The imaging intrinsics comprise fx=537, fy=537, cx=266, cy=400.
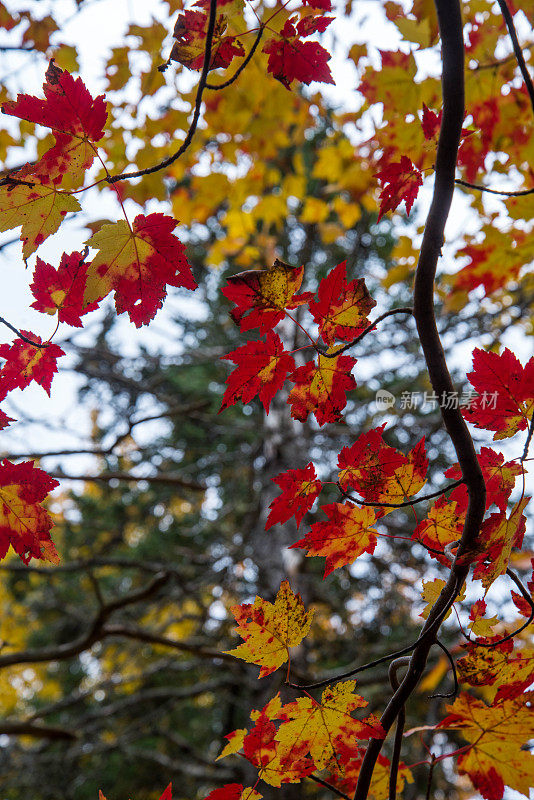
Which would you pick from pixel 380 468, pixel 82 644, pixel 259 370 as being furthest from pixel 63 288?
pixel 82 644

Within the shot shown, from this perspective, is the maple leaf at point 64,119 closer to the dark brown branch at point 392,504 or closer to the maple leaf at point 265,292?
the maple leaf at point 265,292

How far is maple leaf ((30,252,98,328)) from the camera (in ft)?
Result: 3.29

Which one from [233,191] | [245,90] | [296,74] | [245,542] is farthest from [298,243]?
[296,74]

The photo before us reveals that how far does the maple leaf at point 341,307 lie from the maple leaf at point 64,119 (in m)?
0.45

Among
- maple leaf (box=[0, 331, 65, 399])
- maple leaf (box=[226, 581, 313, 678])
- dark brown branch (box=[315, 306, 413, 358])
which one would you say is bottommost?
maple leaf (box=[226, 581, 313, 678])

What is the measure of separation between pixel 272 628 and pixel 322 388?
409 millimetres

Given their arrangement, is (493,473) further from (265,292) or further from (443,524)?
(265,292)

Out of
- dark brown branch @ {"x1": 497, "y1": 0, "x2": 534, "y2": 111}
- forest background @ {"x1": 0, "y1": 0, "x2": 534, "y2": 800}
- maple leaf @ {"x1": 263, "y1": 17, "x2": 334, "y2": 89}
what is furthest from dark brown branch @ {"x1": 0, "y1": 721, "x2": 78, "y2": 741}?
dark brown branch @ {"x1": 497, "y1": 0, "x2": 534, "y2": 111}

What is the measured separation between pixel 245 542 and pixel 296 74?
2.86 m

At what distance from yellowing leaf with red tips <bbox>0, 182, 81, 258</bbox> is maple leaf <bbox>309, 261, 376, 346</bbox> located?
1.43 ft

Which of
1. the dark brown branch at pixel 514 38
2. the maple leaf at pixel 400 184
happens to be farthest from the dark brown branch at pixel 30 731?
the dark brown branch at pixel 514 38

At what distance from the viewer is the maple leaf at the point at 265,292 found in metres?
0.83

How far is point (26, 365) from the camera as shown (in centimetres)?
106

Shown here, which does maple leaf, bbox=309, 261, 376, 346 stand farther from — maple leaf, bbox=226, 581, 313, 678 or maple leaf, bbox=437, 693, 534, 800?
maple leaf, bbox=437, 693, 534, 800
